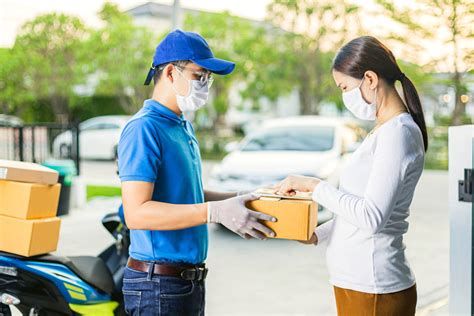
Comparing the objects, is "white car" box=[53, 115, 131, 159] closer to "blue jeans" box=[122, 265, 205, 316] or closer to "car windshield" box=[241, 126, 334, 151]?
"car windshield" box=[241, 126, 334, 151]

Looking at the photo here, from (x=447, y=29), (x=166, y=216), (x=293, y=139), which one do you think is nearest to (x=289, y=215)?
(x=166, y=216)

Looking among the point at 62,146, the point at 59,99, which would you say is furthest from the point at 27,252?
the point at 59,99

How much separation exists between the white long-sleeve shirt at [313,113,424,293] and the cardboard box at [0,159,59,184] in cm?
172

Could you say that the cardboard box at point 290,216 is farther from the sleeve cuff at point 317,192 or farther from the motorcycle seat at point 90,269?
the motorcycle seat at point 90,269

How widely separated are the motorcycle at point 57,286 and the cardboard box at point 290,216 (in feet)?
5.25

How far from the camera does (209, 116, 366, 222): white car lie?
8797 mm

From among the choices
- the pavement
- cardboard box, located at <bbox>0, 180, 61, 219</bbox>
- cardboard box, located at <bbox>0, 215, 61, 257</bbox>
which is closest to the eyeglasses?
cardboard box, located at <bbox>0, 180, 61, 219</bbox>

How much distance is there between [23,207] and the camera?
3.49m

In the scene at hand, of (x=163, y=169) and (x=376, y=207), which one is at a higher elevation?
(x=163, y=169)

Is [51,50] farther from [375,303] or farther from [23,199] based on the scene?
[375,303]

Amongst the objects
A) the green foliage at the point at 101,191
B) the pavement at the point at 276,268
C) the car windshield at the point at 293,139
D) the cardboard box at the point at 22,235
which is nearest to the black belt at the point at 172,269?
the cardboard box at the point at 22,235

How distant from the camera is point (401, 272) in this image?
2.43 m

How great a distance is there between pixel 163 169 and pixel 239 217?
1.14 feet

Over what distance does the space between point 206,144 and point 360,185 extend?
2165cm
